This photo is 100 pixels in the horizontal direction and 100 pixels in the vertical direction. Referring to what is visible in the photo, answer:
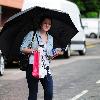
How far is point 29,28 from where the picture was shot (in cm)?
793

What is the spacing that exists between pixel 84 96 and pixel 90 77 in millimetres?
4522

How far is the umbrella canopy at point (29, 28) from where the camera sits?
779 cm

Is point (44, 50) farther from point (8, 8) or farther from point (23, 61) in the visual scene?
point (8, 8)

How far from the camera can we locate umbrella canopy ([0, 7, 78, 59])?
7.79 metres

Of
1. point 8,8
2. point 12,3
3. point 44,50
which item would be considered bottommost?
point 44,50

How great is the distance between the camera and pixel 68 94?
1238cm

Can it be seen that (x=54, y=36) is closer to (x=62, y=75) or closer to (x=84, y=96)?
(x=84, y=96)

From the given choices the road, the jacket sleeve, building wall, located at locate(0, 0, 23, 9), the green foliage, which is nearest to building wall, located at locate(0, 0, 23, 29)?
building wall, located at locate(0, 0, 23, 9)

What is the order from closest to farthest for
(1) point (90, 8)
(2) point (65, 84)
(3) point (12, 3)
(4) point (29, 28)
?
(4) point (29, 28) → (2) point (65, 84) → (3) point (12, 3) → (1) point (90, 8)

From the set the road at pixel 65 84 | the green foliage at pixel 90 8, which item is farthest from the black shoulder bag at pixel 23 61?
A: the green foliage at pixel 90 8

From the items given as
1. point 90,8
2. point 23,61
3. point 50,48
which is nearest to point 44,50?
point 50,48

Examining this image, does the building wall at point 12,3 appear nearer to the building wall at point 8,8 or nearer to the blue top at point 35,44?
the building wall at point 8,8

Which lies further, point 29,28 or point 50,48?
point 29,28

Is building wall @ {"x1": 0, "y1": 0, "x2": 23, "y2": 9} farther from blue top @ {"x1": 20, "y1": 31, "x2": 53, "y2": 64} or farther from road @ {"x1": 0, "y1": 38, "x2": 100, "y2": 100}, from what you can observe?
blue top @ {"x1": 20, "y1": 31, "x2": 53, "y2": 64}
